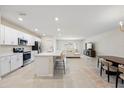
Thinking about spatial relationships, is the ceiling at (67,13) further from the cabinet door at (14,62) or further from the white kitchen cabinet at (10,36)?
the cabinet door at (14,62)

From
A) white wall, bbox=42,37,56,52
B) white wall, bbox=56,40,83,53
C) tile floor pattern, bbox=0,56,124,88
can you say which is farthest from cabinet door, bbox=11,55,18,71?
white wall, bbox=56,40,83,53

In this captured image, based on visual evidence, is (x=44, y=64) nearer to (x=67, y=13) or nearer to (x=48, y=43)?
(x=67, y=13)

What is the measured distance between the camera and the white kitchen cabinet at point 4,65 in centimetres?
448

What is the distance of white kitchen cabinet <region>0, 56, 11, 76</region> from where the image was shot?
4484mm

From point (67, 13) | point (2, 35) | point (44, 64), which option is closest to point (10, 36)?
point (2, 35)

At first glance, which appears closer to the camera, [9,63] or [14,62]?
[9,63]

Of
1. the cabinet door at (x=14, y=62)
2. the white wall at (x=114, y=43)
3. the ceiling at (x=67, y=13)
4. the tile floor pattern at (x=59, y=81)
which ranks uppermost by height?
the ceiling at (x=67, y=13)

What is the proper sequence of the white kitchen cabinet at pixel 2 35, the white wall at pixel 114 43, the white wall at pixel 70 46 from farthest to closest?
1. the white wall at pixel 70 46
2. the white wall at pixel 114 43
3. the white kitchen cabinet at pixel 2 35

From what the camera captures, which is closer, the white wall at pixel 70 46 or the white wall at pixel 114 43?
the white wall at pixel 114 43

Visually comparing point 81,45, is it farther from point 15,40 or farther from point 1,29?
point 1,29

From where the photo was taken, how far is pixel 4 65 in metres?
4.68

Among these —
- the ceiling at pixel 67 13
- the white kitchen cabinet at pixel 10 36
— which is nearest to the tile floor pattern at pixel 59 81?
the white kitchen cabinet at pixel 10 36
